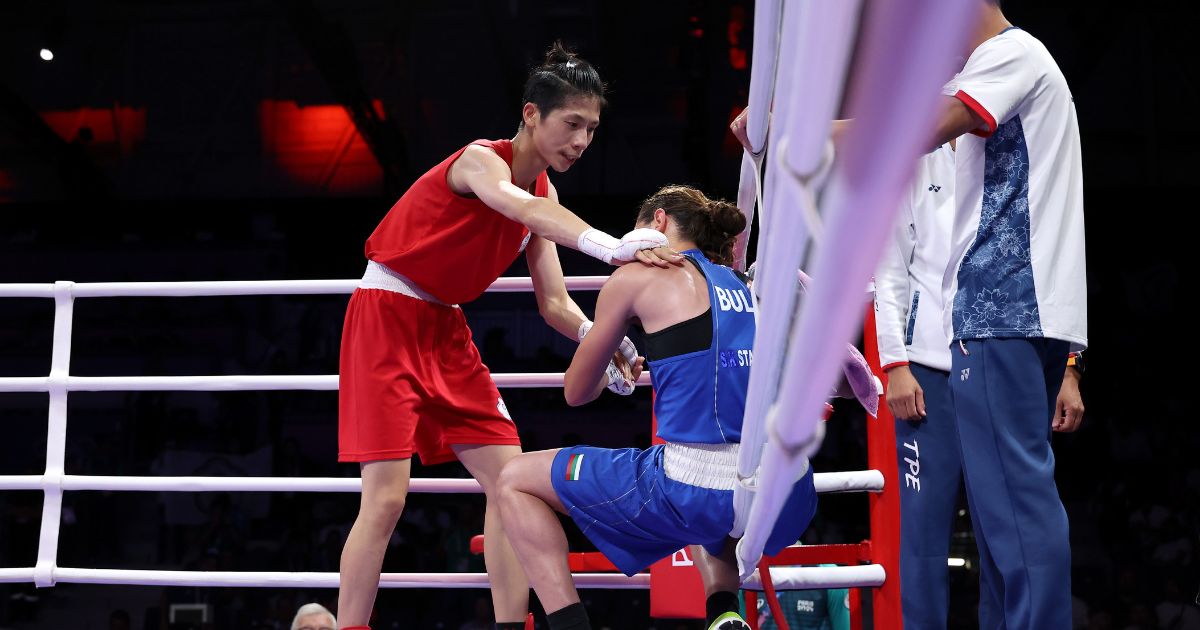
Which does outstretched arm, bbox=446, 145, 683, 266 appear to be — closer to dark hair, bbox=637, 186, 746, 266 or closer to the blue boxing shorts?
dark hair, bbox=637, 186, 746, 266

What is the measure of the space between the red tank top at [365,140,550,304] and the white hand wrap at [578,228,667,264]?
48cm

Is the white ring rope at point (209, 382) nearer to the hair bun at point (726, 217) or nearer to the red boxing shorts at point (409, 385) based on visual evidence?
the red boxing shorts at point (409, 385)

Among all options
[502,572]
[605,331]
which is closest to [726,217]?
[605,331]

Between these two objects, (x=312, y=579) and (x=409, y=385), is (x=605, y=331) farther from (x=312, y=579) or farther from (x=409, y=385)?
(x=312, y=579)

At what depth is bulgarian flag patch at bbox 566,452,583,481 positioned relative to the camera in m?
1.76

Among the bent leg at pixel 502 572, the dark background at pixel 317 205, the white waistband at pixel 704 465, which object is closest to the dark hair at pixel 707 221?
the white waistband at pixel 704 465

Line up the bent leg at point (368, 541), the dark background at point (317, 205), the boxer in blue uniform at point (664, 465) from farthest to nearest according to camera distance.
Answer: the dark background at point (317, 205), the bent leg at point (368, 541), the boxer in blue uniform at point (664, 465)

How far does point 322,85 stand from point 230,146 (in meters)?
0.87

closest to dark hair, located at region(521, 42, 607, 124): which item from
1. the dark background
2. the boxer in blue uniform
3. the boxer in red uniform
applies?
the boxer in red uniform

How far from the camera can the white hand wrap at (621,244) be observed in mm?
1600

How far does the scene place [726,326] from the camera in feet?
5.72

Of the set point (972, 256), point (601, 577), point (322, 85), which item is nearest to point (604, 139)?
point (322, 85)

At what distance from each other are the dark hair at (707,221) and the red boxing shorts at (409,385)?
20.5 inches

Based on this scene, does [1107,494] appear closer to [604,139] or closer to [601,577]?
[604,139]
